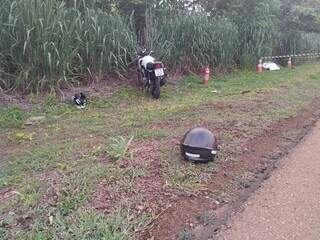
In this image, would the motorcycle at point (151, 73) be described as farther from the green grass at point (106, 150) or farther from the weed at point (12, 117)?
the weed at point (12, 117)

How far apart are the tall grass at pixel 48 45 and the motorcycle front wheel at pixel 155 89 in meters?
1.05

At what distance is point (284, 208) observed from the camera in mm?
3107

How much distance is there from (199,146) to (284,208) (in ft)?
3.26

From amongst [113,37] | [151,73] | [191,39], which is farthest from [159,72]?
[191,39]

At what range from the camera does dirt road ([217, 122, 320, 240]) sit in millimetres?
2758

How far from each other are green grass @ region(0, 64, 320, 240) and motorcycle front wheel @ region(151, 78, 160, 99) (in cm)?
17

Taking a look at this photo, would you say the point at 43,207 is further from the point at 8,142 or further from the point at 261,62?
the point at 261,62

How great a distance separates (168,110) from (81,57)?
2.13 m

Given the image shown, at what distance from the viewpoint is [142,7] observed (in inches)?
408

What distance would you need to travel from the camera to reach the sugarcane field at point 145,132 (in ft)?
9.59

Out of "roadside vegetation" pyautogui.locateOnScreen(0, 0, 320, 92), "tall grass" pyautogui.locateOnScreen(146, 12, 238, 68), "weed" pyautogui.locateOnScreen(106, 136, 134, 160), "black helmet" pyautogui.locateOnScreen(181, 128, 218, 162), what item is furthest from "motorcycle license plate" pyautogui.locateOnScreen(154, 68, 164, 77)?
"black helmet" pyautogui.locateOnScreen(181, 128, 218, 162)

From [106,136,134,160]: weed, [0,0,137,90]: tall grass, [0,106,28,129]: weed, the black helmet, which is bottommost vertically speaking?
[0,106,28,129]: weed

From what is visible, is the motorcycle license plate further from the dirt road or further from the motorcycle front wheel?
the dirt road

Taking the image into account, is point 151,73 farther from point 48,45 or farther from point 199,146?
point 199,146
